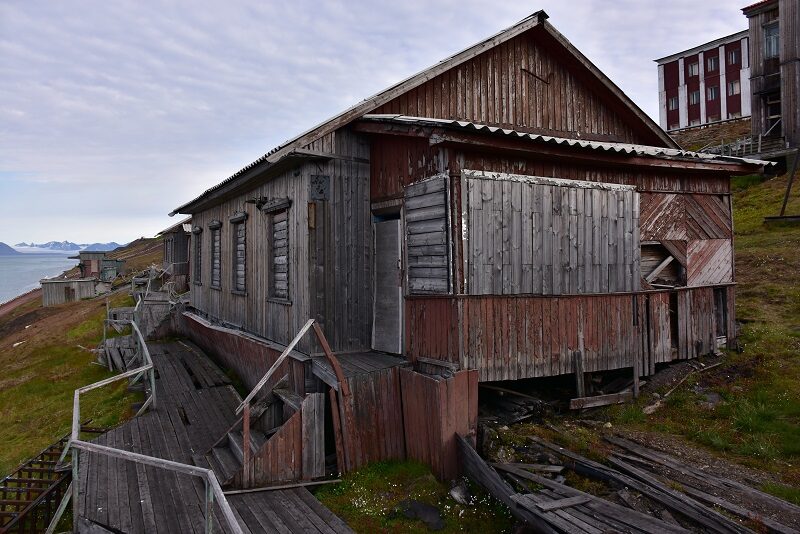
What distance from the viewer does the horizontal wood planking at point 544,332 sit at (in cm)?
735

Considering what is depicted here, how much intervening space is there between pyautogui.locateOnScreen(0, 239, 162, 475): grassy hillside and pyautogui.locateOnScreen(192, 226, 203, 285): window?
13.2 ft

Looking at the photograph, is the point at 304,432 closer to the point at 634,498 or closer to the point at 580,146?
the point at 634,498

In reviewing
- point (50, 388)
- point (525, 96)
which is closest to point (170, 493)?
point (525, 96)

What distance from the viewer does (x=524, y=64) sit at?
10.2 metres

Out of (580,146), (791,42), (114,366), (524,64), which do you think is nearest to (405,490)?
(580,146)

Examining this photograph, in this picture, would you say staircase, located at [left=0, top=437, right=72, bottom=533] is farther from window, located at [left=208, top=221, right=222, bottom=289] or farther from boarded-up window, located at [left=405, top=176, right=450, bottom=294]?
window, located at [left=208, top=221, right=222, bottom=289]

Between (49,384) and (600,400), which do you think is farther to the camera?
(49,384)

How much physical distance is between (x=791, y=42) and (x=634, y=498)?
31137mm

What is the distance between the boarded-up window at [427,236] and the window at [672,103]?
4604cm

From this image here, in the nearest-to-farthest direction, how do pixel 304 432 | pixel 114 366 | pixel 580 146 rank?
pixel 304 432 → pixel 580 146 → pixel 114 366

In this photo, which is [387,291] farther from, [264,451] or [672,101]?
[672,101]

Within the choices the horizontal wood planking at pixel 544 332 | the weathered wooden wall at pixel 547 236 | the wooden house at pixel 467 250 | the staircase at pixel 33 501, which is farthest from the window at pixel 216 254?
the weathered wooden wall at pixel 547 236

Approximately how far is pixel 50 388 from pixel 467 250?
14234mm

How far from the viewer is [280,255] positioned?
10.2 m
